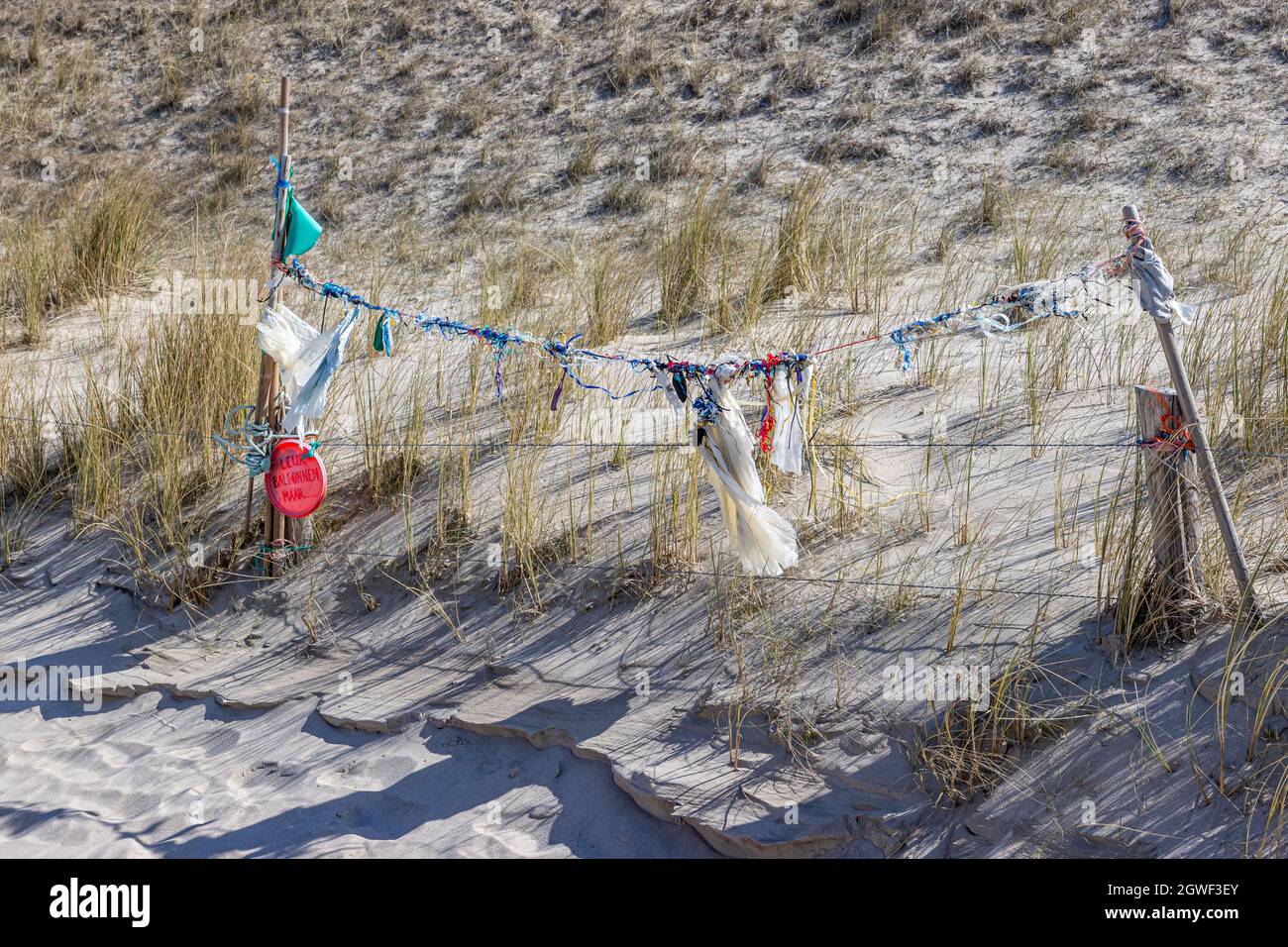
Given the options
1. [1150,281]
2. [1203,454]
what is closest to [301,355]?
[1150,281]

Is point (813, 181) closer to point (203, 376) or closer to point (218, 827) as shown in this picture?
point (203, 376)

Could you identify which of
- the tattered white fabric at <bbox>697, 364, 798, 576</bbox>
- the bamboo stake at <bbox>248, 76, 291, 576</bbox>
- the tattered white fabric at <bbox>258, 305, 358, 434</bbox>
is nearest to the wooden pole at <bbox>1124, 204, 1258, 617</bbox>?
the tattered white fabric at <bbox>697, 364, 798, 576</bbox>

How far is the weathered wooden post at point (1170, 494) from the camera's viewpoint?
299 centimetres

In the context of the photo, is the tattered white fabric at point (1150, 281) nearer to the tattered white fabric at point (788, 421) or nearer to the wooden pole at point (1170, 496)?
the wooden pole at point (1170, 496)

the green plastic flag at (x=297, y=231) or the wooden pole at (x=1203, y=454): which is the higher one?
the green plastic flag at (x=297, y=231)

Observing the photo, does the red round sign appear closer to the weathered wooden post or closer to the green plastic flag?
the green plastic flag

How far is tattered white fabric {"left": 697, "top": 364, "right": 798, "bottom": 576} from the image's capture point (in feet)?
10.6

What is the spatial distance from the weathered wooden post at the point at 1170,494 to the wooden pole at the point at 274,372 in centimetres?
258

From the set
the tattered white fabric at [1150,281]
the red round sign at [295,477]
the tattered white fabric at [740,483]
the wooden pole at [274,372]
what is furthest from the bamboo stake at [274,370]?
the tattered white fabric at [1150,281]

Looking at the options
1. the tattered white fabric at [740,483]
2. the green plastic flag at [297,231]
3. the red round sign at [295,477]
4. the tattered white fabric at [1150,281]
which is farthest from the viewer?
the red round sign at [295,477]

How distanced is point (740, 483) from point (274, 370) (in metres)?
1.71

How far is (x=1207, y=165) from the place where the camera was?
6727 millimetres

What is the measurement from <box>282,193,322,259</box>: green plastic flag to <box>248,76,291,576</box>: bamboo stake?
0.02 metres

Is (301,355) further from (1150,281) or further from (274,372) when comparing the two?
(1150,281)
